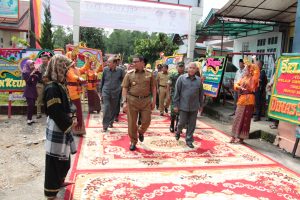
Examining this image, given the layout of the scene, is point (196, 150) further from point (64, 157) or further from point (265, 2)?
point (265, 2)

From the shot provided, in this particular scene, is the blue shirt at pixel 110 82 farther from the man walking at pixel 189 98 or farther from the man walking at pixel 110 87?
the man walking at pixel 189 98

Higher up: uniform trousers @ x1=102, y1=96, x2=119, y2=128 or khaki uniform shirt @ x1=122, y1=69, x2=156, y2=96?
khaki uniform shirt @ x1=122, y1=69, x2=156, y2=96

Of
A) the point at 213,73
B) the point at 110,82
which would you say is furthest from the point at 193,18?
the point at 110,82

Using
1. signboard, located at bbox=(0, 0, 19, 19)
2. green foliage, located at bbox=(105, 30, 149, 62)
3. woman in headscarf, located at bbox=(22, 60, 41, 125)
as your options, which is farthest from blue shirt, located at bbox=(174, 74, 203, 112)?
green foliage, located at bbox=(105, 30, 149, 62)

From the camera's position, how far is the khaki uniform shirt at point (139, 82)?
5781 mm

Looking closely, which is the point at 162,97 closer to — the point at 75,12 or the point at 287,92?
the point at 287,92

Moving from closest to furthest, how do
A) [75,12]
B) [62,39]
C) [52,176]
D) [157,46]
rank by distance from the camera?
[52,176] < [75,12] < [157,46] < [62,39]

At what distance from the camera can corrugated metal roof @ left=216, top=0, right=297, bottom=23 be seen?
1011cm

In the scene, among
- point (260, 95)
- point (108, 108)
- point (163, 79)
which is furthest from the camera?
point (163, 79)

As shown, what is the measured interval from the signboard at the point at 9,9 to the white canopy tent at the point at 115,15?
16.7 metres

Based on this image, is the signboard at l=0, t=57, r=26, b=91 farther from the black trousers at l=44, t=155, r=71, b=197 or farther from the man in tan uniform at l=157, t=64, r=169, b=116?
the black trousers at l=44, t=155, r=71, b=197

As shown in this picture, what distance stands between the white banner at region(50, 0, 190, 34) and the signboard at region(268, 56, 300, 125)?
9474mm

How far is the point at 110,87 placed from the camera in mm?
7488

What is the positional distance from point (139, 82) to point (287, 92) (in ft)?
10.2
